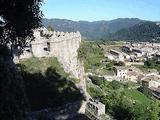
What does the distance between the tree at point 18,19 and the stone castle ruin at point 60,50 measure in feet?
32.4

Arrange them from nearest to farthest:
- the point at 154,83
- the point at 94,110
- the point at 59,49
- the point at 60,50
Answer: the point at 94,110
the point at 59,49
the point at 60,50
the point at 154,83

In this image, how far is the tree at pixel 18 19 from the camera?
53.8ft

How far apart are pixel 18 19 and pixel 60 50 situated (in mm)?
14873

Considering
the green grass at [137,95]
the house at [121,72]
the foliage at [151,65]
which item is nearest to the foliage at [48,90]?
the green grass at [137,95]

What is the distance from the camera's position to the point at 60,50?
31766 millimetres

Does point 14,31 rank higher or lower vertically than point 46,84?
higher

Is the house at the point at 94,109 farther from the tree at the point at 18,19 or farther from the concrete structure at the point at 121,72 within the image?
the concrete structure at the point at 121,72

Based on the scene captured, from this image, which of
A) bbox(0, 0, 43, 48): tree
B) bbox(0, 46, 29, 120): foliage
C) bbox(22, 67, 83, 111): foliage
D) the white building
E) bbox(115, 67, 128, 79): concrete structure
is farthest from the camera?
bbox(115, 67, 128, 79): concrete structure

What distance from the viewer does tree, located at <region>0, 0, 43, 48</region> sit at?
16.4 metres

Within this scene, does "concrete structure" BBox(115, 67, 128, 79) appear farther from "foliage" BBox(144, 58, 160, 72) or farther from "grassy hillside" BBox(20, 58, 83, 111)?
"grassy hillside" BBox(20, 58, 83, 111)

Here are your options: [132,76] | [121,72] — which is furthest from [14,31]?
[132,76]

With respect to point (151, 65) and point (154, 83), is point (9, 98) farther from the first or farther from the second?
point (151, 65)

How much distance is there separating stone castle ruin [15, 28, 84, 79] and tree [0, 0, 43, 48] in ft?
32.4

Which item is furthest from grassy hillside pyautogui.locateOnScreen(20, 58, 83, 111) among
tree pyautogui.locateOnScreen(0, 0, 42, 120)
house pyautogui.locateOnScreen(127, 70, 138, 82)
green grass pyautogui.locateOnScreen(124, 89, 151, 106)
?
house pyautogui.locateOnScreen(127, 70, 138, 82)
